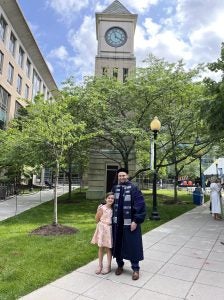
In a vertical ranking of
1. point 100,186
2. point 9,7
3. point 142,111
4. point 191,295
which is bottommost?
point 191,295

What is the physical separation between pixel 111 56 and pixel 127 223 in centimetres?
2675

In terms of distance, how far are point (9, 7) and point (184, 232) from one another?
33.9m

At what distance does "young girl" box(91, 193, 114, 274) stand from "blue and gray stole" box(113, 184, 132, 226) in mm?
130

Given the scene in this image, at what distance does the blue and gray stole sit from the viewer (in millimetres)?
6023

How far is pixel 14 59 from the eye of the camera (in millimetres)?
38719

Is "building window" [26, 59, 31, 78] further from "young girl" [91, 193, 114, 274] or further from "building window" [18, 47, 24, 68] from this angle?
"young girl" [91, 193, 114, 274]

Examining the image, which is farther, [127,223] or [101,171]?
[101,171]

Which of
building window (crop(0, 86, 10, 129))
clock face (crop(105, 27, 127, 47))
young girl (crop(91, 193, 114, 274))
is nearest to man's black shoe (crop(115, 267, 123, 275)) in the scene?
young girl (crop(91, 193, 114, 274))

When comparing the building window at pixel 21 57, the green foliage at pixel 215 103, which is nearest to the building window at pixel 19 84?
the building window at pixel 21 57

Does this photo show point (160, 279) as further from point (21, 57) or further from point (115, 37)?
point (21, 57)

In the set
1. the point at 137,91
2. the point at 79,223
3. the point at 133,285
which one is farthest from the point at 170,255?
the point at 137,91

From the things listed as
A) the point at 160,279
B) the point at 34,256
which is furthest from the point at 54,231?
the point at 160,279

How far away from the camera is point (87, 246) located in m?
8.52

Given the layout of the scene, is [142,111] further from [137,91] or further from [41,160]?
[41,160]
